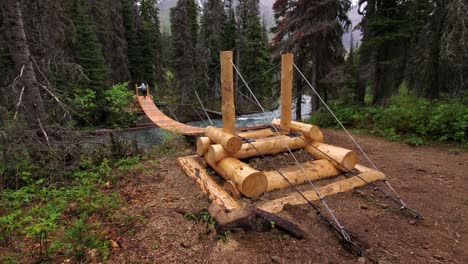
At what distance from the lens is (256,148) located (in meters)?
4.94

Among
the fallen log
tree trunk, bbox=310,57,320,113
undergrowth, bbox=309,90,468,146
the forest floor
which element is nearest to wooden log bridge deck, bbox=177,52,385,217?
the forest floor

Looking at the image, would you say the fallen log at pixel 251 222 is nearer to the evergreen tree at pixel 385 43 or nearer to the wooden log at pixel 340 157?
the wooden log at pixel 340 157

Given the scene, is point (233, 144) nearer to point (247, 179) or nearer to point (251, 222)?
point (247, 179)

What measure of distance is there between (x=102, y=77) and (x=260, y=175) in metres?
15.9

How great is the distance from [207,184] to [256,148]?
1.17 meters

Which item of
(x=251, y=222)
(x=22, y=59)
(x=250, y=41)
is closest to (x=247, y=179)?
(x=251, y=222)

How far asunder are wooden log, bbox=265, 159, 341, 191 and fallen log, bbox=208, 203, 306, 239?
1.18 m

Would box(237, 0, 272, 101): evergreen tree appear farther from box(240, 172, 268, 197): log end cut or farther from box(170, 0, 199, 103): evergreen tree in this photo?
box(240, 172, 268, 197): log end cut

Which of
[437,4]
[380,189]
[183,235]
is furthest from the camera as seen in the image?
[437,4]

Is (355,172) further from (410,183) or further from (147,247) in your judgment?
(147,247)

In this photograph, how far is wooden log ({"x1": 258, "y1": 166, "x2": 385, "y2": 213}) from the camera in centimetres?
375

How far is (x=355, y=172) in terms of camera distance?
4.88 metres

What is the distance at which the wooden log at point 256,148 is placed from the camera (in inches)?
188

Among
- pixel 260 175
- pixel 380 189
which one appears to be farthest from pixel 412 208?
pixel 260 175
